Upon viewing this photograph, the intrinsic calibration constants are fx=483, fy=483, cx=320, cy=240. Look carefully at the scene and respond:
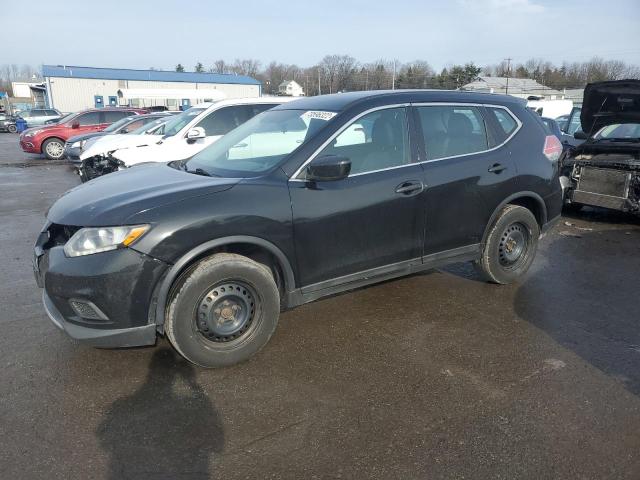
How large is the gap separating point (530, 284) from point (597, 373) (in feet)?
5.91

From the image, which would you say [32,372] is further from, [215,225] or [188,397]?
[215,225]

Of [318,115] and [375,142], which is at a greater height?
[318,115]

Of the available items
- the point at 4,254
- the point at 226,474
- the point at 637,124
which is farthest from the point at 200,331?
the point at 637,124

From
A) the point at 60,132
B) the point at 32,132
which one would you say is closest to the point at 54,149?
the point at 60,132

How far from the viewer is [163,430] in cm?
270

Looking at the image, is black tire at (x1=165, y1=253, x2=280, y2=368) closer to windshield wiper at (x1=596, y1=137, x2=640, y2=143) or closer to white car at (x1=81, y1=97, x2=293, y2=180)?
white car at (x1=81, y1=97, x2=293, y2=180)

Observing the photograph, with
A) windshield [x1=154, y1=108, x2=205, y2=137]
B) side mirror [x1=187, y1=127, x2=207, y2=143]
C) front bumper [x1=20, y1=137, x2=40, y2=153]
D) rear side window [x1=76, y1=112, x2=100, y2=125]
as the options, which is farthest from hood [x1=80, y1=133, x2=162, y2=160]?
front bumper [x1=20, y1=137, x2=40, y2=153]

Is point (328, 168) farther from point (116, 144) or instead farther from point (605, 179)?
point (116, 144)

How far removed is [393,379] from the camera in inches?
127

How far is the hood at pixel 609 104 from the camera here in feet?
23.3

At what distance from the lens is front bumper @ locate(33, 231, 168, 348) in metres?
2.91

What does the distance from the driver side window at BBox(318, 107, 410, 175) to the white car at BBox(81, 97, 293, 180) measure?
3951mm

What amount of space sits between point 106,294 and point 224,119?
627 centimetres

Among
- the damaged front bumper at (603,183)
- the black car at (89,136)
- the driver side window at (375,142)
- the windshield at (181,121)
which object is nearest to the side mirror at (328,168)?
the driver side window at (375,142)
